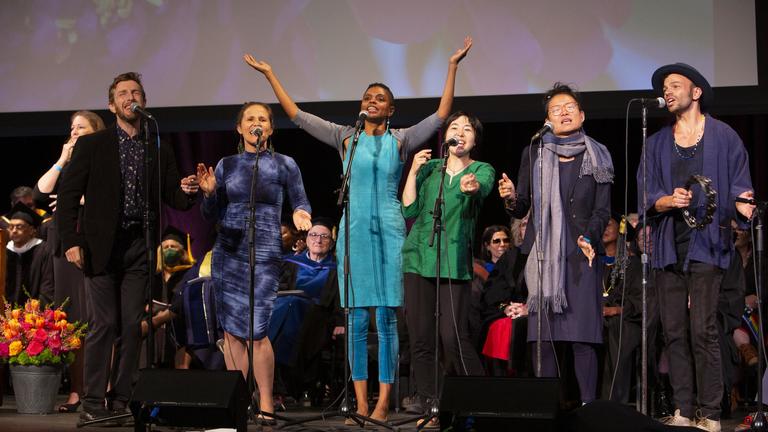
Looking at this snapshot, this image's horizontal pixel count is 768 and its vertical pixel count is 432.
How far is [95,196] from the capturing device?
556cm

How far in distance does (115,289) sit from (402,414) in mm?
2130

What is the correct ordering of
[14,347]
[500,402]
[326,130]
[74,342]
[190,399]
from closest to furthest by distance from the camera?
[500,402]
[190,399]
[326,130]
[14,347]
[74,342]

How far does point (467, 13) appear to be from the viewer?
7.89 metres

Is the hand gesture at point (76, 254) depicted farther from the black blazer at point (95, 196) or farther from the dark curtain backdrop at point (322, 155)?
the dark curtain backdrop at point (322, 155)

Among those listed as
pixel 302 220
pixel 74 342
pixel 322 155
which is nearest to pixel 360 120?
pixel 302 220

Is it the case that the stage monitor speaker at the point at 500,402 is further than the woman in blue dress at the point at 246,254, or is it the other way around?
the woman in blue dress at the point at 246,254

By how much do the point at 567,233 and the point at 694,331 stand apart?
82cm

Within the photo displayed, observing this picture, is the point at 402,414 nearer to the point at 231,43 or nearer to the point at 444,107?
the point at 444,107

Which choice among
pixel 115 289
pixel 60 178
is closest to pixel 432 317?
pixel 115 289

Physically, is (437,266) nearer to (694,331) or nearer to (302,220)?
(302,220)

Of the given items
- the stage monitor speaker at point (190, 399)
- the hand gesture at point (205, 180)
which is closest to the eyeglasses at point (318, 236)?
the hand gesture at point (205, 180)

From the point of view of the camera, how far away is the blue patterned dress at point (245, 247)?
5426mm

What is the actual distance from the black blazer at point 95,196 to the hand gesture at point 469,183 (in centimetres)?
153

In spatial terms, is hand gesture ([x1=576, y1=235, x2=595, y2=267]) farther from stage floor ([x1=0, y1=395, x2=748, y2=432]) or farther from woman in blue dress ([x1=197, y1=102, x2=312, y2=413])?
woman in blue dress ([x1=197, y1=102, x2=312, y2=413])
